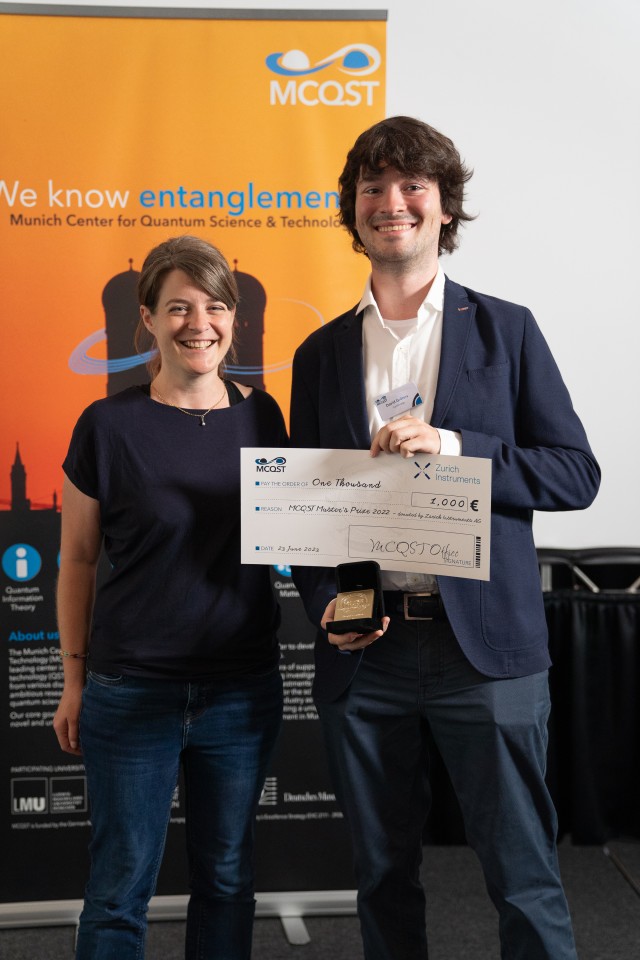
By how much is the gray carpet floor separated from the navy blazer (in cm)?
133

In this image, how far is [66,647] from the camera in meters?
2.03

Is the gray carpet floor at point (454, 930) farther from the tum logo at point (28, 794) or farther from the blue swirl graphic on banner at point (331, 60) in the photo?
the blue swirl graphic on banner at point (331, 60)

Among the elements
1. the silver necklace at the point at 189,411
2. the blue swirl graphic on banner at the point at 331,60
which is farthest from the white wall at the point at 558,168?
the silver necklace at the point at 189,411

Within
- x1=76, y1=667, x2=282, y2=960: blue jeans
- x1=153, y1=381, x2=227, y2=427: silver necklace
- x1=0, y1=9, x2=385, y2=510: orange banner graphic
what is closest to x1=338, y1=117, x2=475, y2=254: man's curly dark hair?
x1=153, y1=381, x2=227, y2=427: silver necklace

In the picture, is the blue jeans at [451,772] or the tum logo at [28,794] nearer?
the blue jeans at [451,772]

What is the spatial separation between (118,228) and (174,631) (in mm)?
1472

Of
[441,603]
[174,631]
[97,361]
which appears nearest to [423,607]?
[441,603]

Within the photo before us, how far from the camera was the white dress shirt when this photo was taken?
182 centimetres

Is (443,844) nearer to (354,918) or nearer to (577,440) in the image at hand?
(354,918)

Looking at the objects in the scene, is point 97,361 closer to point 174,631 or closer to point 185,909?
point 174,631

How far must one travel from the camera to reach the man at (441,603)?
5.81 feet

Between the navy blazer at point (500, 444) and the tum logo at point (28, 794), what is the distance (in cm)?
140

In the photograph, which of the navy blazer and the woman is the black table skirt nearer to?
the navy blazer

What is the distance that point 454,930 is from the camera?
282 centimetres
